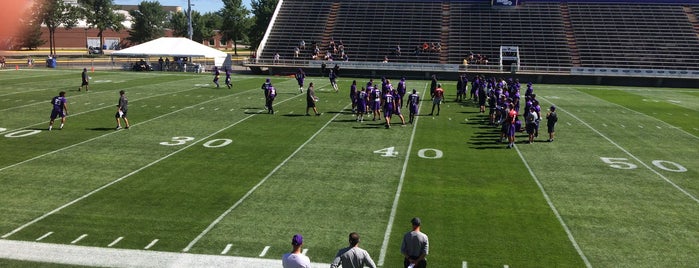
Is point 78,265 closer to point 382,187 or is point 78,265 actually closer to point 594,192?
point 382,187

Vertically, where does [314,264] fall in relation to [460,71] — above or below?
below

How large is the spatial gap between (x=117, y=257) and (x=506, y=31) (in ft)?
158

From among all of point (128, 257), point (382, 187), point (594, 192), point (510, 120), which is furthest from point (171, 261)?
point (510, 120)

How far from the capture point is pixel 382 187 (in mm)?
12805

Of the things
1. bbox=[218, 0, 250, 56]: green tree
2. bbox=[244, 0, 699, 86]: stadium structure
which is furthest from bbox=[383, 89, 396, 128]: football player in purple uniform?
bbox=[218, 0, 250, 56]: green tree

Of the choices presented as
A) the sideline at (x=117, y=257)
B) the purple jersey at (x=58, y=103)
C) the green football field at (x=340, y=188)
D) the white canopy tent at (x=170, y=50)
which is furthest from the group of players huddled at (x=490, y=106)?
the white canopy tent at (x=170, y=50)

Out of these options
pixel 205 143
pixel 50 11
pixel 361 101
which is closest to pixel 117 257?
pixel 50 11

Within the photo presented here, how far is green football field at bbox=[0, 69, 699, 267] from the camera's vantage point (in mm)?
9422

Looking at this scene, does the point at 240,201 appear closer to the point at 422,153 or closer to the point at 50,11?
the point at 50,11

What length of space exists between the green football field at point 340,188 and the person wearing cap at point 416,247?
1.33 meters

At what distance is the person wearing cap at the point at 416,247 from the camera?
7408mm

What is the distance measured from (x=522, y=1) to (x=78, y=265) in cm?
5456

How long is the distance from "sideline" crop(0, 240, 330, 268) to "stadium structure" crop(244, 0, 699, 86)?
123ft

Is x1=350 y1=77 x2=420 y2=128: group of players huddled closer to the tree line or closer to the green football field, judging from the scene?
the green football field
